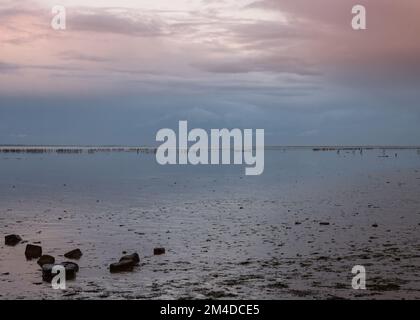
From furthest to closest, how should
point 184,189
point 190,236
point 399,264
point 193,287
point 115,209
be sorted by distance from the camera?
point 184,189 < point 115,209 < point 190,236 < point 399,264 < point 193,287

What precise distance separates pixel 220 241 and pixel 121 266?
8.06 m

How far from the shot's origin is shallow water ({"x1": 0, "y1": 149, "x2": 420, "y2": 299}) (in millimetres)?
20047

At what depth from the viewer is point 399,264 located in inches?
919

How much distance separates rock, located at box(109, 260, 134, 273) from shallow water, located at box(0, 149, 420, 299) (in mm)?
293

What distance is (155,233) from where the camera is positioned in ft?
105

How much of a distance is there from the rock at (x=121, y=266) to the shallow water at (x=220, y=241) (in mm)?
293

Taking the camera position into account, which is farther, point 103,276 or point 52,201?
point 52,201

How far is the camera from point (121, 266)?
22.7 metres

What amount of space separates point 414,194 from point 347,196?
22.4ft

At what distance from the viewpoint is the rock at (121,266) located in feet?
74.1
